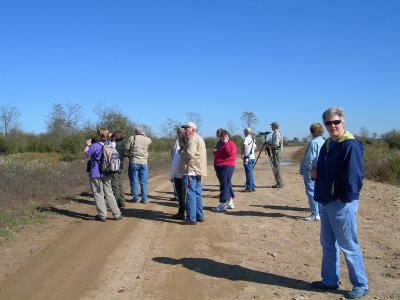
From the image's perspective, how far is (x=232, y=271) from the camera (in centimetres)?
555

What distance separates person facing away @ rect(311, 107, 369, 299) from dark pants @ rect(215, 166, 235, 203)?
4.89m

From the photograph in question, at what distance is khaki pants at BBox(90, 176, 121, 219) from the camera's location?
8.62 m

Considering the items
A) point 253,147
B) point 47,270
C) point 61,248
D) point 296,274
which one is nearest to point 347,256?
point 296,274

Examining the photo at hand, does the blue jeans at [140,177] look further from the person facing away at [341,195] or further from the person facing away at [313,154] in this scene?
the person facing away at [341,195]

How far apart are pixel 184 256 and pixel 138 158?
493cm

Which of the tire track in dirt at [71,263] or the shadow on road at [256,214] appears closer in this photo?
the tire track in dirt at [71,263]

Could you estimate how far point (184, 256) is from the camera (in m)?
6.19

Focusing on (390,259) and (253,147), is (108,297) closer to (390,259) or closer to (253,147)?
(390,259)

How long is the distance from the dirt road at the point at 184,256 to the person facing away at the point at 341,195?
0.31m

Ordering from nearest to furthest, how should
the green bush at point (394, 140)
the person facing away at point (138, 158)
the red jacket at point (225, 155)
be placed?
the red jacket at point (225, 155), the person facing away at point (138, 158), the green bush at point (394, 140)


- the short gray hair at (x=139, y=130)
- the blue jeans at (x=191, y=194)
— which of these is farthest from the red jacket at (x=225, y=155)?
the short gray hair at (x=139, y=130)

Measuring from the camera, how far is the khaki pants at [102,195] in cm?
862

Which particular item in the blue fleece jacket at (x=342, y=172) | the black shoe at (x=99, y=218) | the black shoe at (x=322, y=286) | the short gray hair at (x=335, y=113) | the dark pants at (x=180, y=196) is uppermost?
the short gray hair at (x=335, y=113)

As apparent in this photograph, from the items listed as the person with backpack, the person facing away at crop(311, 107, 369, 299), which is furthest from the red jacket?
the person facing away at crop(311, 107, 369, 299)
